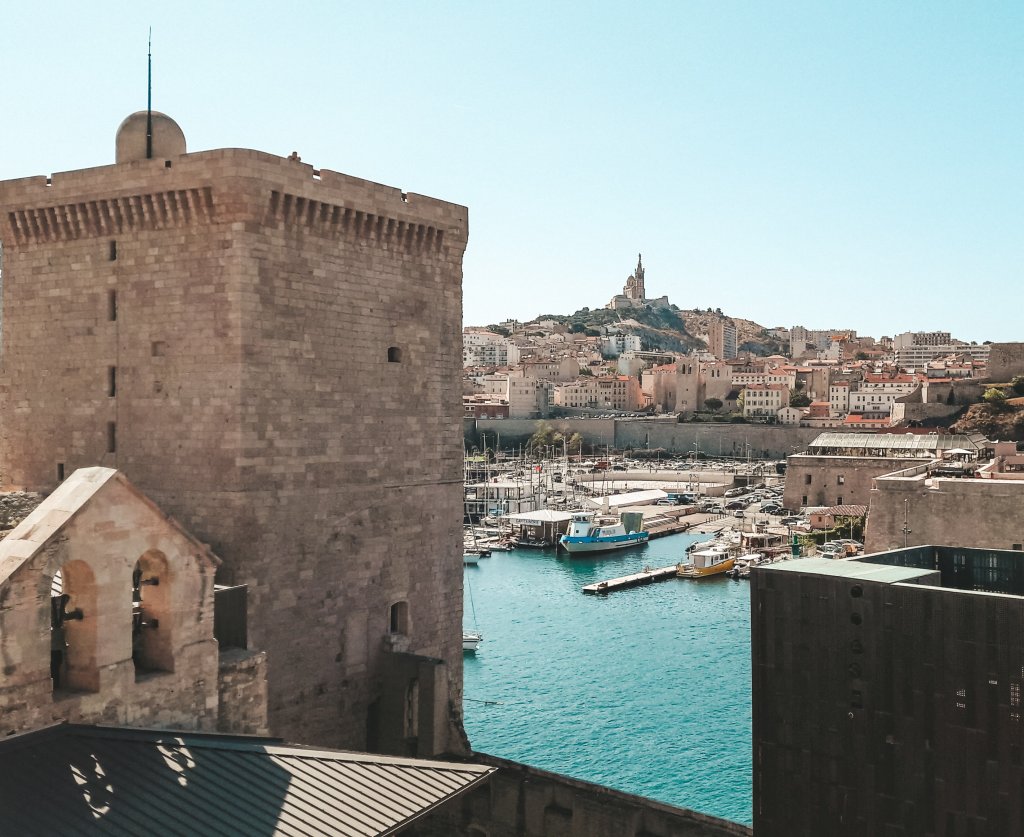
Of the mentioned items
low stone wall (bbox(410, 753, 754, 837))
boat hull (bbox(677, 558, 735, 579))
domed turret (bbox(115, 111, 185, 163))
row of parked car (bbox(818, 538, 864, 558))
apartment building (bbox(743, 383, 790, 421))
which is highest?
domed turret (bbox(115, 111, 185, 163))

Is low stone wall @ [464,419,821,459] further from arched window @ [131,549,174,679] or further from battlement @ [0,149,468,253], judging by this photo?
arched window @ [131,549,174,679]

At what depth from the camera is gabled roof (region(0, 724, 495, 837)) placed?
20.8 feet

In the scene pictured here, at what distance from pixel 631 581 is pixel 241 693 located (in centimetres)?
3516

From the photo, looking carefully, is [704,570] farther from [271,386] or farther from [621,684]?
[271,386]

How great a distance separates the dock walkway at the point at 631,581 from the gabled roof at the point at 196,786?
34.5 m

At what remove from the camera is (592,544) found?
170 ft

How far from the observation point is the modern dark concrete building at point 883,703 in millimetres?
9656

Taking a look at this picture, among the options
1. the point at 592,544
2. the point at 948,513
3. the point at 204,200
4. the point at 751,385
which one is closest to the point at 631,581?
the point at 592,544

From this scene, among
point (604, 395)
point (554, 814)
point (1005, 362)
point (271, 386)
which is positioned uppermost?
point (1005, 362)

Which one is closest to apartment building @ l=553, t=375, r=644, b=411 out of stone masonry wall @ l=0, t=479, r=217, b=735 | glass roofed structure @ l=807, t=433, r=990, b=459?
glass roofed structure @ l=807, t=433, r=990, b=459

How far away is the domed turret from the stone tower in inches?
1.1

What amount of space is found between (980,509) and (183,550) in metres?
21.4

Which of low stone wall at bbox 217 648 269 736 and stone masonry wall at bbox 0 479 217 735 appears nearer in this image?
stone masonry wall at bbox 0 479 217 735

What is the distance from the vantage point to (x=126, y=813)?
21.1 feet
